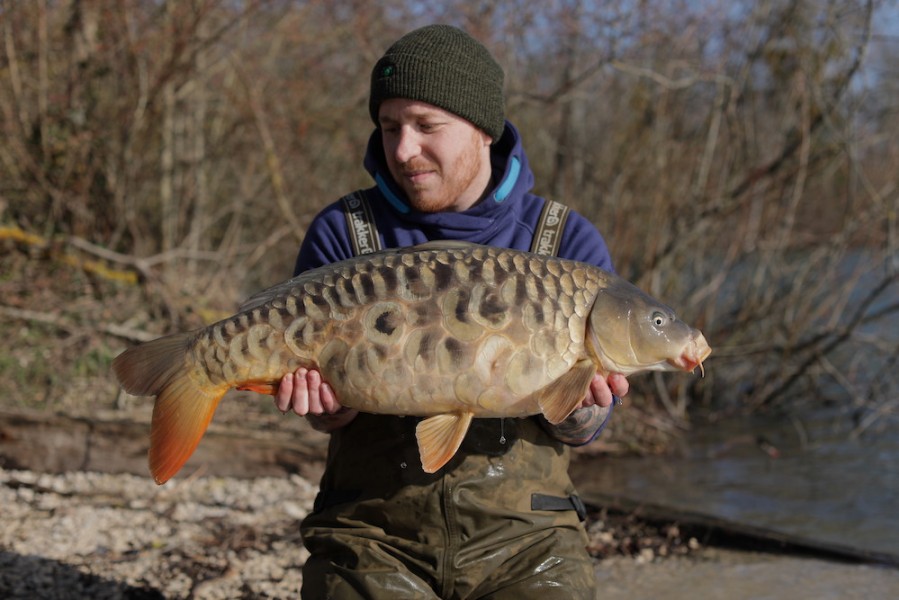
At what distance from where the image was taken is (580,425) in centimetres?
253

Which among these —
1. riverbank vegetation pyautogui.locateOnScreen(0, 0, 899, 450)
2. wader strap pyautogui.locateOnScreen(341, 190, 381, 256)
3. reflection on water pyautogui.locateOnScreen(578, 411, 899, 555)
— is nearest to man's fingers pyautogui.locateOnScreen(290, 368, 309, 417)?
wader strap pyautogui.locateOnScreen(341, 190, 381, 256)

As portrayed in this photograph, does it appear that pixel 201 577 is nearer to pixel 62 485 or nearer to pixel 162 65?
pixel 62 485

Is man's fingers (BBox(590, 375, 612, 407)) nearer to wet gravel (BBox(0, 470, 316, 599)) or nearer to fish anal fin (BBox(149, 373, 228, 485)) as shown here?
fish anal fin (BBox(149, 373, 228, 485))

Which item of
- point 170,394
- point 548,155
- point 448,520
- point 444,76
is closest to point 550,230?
point 444,76

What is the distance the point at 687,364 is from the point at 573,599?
2.18 ft

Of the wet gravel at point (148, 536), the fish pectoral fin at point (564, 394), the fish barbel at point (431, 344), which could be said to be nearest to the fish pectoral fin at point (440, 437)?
the fish barbel at point (431, 344)

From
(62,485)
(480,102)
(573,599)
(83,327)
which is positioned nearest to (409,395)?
(573,599)

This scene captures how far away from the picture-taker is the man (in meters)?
2.44

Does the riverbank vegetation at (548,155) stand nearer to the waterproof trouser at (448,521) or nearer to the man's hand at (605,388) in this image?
the waterproof trouser at (448,521)

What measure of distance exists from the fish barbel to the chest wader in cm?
26

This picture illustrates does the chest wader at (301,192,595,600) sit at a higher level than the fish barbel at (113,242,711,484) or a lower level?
lower

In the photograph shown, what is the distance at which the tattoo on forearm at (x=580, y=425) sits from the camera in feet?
8.21

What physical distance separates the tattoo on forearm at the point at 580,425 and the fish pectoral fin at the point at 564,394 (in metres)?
0.22

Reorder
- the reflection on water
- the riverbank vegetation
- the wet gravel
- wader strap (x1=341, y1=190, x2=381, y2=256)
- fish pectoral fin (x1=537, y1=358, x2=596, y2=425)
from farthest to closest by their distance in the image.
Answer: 1. the riverbank vegetation
2. the reflection on water
3. the wet gravel
4. wader strap (x1=341, y1=190, x2=381, y2=256)
5. fish pectoral fin (x1=537, y1=358, x2=596, y2=425)
